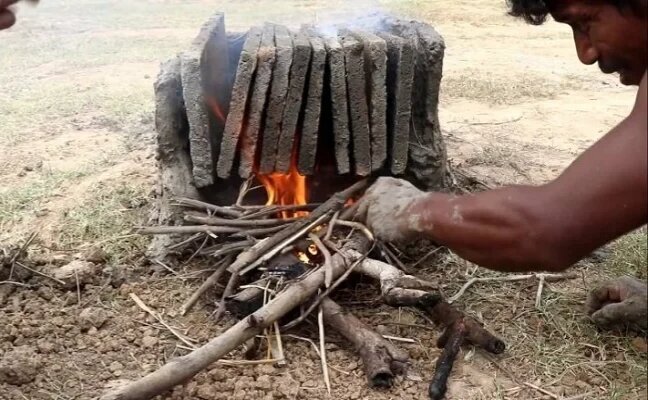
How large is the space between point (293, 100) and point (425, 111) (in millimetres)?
813

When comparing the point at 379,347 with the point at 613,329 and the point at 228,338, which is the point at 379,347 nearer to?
the point at 228,338

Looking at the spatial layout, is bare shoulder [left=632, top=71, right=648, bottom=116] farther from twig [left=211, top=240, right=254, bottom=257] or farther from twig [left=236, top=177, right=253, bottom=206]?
twig [left=236, top=177, right=253, bottom=206]

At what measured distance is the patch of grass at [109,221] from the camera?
173 inches

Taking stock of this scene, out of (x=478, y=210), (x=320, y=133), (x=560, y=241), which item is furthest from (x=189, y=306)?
(x=560, y=241)

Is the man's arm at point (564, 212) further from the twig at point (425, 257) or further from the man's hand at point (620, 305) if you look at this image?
the twig at point (425, 257)

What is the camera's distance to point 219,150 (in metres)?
4.23

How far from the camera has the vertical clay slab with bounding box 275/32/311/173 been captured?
12.6 ft

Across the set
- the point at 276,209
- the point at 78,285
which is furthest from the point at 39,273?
the point at 276,209

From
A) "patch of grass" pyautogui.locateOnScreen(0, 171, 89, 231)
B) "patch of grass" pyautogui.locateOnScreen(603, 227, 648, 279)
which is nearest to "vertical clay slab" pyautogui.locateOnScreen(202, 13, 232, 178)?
"patch of grass" pyautogui.locateOnScreen(0, 171, 89, 231)

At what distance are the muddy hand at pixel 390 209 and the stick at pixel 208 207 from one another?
3.07ft

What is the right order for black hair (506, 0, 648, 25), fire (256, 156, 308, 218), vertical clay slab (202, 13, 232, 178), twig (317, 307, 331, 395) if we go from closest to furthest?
black hair (506, 0, 648, 25), twig (317, 307, 331, 395), vertical clay slab (202, 13, 232, 178), fire (256, 156, 308, 218)

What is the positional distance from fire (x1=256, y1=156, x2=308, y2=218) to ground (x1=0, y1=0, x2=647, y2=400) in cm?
60

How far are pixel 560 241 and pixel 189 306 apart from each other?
2.17 meters

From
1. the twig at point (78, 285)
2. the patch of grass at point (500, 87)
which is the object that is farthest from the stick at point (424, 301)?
the patch of grass at point (500, 87)
